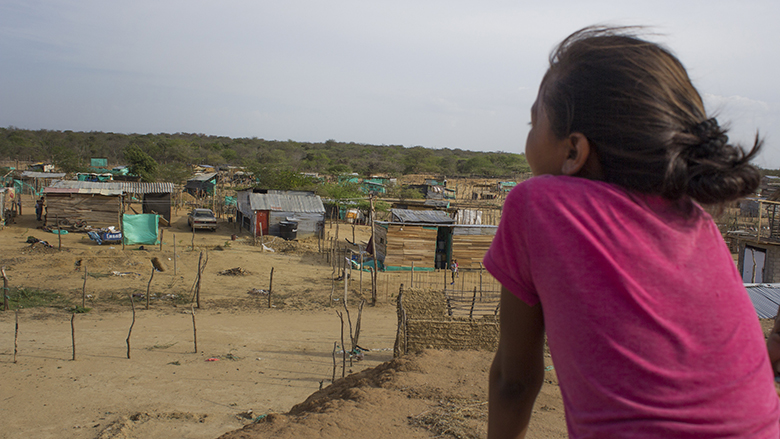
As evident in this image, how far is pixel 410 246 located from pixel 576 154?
21650mm

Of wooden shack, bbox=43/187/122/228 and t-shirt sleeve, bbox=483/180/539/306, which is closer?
t-shirt sleeve, bbox=483/180/539/306

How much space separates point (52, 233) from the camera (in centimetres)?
2511

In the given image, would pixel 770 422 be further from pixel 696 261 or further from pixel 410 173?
pixel 410 173

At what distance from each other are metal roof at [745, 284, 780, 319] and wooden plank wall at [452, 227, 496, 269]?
434 inches

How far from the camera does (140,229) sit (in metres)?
23.2

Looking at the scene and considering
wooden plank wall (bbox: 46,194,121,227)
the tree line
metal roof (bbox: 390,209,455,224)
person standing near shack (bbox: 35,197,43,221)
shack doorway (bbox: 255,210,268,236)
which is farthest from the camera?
the tree line

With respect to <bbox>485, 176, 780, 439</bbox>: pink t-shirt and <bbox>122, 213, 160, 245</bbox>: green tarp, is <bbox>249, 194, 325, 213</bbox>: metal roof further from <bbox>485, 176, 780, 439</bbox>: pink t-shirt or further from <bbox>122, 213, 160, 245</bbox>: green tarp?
<bbox>485, 176, 780, 439</bbox>: pink t-shirt

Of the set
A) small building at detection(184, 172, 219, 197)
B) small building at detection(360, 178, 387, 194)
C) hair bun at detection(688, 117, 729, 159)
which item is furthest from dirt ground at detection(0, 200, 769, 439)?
small building at detection(360, 178, 387, 194)

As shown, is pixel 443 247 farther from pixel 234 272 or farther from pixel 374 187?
pixel 374 187

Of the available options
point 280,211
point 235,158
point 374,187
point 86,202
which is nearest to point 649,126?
point 280,211

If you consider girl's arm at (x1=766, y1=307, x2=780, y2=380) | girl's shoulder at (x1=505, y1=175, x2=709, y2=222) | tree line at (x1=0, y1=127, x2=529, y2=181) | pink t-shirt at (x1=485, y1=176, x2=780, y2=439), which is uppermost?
tree line at (x1=0, y1=127, x2=529, y2=181)

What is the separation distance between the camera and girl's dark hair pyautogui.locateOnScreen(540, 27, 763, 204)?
82 centimetres

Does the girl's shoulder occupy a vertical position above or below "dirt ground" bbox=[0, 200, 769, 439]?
above

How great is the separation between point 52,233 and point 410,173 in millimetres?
44562
